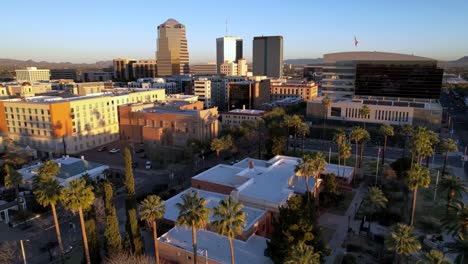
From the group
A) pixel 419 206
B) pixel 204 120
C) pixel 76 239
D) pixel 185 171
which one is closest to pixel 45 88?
pixel 204 120

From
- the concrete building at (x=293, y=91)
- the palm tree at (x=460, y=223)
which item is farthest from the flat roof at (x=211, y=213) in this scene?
the concrete building at (x=293, y=91)

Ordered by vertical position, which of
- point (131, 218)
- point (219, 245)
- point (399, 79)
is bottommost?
point (219, 245)

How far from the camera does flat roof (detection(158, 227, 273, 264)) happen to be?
34.3 m

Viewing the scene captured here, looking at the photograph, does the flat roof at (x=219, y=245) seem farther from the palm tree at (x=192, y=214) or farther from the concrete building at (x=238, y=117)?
the concrete building at (x=238, y=117)

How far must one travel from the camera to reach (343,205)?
52031 millimetres

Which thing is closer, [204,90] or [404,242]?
[404,242]

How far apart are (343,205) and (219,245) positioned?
24.4 meters

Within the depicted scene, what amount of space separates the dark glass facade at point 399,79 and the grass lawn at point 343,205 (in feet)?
304

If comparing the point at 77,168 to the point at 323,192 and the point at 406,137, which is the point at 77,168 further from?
the point at 406,137

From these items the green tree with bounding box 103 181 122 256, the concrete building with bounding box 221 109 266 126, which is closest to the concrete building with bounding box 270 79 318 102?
the concrete building with bounding box 221 109 266 126

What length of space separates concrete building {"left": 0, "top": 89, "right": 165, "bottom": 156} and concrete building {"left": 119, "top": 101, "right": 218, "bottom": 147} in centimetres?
644

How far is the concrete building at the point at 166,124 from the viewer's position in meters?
84.8

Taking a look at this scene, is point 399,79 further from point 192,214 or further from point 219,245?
point 192,214

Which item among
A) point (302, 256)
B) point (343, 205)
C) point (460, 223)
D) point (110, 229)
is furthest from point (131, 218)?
point (343, 205)
